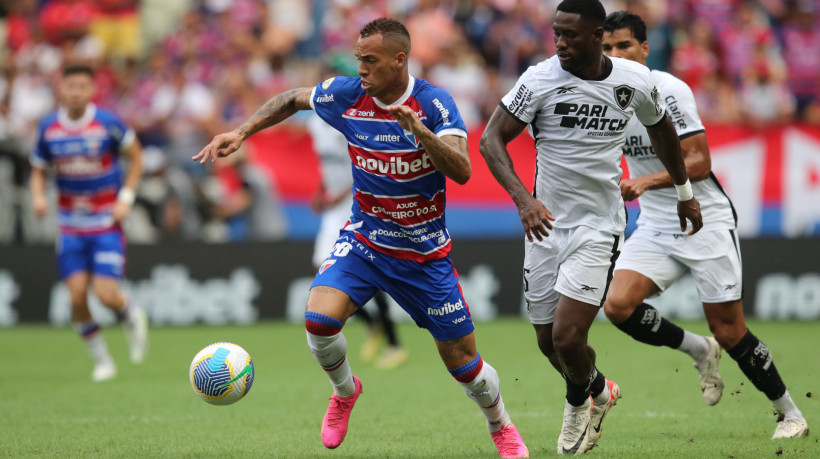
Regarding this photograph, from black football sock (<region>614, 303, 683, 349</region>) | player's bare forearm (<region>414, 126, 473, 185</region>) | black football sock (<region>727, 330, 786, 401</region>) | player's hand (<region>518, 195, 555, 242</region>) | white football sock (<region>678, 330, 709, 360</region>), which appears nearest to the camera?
player's bare forearm (<region>414, 126, 473, 185</region>)

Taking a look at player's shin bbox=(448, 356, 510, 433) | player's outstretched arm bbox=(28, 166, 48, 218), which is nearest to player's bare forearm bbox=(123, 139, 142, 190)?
player's outstretched arm bbox=(28, 166, 48, 218)

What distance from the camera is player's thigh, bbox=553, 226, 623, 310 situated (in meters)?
6.37

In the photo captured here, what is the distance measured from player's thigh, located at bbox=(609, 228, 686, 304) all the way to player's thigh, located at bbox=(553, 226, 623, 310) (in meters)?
1.21

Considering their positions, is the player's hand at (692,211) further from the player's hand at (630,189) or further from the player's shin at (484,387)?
the player's shin at (484,387)

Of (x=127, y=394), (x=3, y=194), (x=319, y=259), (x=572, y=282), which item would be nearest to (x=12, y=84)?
(x=3, y=194)

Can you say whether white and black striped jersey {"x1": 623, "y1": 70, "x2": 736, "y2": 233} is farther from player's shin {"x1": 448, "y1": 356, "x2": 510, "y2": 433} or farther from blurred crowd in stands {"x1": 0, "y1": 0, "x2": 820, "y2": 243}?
blurred crowd in stands {"x1": 0, "y1": 0, "x2": 820, "y2": 243}

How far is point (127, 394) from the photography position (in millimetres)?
9664

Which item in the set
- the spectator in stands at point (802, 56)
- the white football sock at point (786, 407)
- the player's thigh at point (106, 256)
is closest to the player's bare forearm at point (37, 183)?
the player's thigh at point (106, 256)

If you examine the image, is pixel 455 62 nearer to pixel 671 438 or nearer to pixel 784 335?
pixel 784 335

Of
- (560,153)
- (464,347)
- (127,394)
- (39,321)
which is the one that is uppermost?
(560,153)

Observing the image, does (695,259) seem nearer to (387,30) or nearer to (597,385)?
(597,385)

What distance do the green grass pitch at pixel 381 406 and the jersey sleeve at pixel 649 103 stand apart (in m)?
2.02

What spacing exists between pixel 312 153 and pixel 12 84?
249 inches

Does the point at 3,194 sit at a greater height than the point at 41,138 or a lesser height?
lesser
